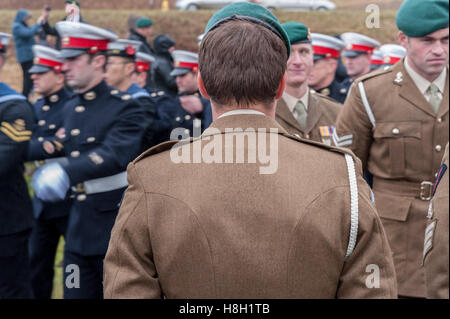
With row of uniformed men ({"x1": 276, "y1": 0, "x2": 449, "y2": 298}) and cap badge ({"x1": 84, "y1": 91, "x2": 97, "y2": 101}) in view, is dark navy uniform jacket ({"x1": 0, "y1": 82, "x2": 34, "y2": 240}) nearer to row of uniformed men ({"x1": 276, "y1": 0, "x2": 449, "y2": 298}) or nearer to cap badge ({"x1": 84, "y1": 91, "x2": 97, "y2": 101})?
cap badge ({"x1": 84, "y1": 91, "x2": 97, "y2": 101})

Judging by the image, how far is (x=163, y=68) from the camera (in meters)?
9.26

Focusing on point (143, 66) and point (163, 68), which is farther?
point (163, 68)

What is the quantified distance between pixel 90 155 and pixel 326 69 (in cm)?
324

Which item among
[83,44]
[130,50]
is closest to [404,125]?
[83,44]

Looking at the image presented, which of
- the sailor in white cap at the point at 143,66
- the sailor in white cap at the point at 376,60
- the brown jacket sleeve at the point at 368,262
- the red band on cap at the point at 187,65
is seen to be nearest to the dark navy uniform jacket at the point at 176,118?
the red band on cap at the point at 187,65

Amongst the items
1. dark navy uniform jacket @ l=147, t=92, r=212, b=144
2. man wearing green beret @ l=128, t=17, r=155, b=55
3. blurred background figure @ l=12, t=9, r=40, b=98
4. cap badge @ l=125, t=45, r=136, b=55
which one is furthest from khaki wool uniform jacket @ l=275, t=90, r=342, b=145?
blurred background figure @ l=12, t=9, r=40, b=98

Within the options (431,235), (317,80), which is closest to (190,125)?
(317,80)

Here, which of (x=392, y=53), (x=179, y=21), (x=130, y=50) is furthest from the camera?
(x=179, y=21)

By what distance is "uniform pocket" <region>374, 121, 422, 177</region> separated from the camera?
12.8 feet

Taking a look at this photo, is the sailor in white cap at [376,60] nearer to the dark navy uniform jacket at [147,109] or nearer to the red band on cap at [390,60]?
the red band on cap at [390,60]

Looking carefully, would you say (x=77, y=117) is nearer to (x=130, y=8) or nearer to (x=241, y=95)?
(x=241, y=95)

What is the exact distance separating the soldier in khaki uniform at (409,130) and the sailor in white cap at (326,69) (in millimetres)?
2620

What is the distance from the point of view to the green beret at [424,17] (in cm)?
375

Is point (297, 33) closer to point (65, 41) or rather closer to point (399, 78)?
point (399, 78)
